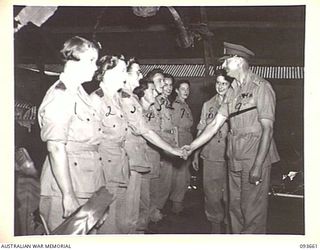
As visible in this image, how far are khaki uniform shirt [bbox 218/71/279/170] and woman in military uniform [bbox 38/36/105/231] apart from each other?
274 millimetres

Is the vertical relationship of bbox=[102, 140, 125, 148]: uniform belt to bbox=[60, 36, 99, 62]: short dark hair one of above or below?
below

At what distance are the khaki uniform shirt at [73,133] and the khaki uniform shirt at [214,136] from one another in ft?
0.71

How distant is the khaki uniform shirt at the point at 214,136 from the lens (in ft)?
4.55

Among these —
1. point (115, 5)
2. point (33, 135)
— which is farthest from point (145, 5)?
point (33, 135)

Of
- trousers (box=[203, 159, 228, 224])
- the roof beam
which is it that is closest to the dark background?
the roof beam

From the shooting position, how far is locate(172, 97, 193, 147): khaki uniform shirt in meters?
1.40

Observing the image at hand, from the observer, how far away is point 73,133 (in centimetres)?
134

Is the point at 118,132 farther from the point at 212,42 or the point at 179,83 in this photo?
the point at 212,42

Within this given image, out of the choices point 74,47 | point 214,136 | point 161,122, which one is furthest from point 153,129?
point 74,47

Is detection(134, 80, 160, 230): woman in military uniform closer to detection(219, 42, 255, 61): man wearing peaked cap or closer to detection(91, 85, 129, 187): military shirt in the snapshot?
detection(91, 85, 129, 187): military shirt

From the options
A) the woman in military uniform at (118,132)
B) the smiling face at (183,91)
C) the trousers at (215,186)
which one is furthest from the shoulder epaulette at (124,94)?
the trousers at (215,186)

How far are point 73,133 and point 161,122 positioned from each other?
189 millimetres

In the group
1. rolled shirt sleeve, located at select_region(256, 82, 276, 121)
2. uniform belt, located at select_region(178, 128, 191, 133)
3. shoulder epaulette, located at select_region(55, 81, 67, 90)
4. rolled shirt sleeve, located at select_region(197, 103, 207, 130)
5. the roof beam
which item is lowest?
uniform belt, located at select_region(178, 128, 191, 133)
